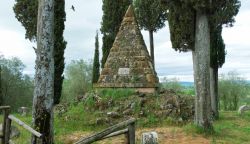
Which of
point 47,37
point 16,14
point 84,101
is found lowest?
point 84,101

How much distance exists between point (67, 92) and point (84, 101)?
2973cm

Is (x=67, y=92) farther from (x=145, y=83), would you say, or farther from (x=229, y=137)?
(x=229, y=137)

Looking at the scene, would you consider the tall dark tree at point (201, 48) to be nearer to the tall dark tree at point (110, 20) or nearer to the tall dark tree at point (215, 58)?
the tall dark tree at point (215, 58)

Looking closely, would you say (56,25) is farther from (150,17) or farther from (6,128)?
(6,128)

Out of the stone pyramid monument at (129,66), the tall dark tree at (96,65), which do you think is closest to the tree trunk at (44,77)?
the stone pyramid monument at (129,66)

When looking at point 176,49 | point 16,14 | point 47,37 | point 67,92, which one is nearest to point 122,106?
point 176,49

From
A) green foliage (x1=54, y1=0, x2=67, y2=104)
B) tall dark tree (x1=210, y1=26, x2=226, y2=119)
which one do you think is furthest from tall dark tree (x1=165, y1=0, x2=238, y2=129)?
green foliage (x1=54, y1=0, x2=67, y2=104)

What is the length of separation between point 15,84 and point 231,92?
980 inches

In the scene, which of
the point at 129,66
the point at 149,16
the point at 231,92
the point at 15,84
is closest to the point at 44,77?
the point at 129,66

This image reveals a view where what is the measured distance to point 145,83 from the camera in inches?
754

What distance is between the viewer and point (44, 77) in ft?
35.3

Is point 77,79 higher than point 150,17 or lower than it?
lower

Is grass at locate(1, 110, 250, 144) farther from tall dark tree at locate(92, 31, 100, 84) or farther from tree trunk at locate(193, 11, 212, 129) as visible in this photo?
tall dark tree at locate(92, 31, 100, 84)

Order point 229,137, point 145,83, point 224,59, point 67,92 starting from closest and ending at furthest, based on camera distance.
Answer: point 229,137 < point 145,83 < point 224,59 < point 67,92
